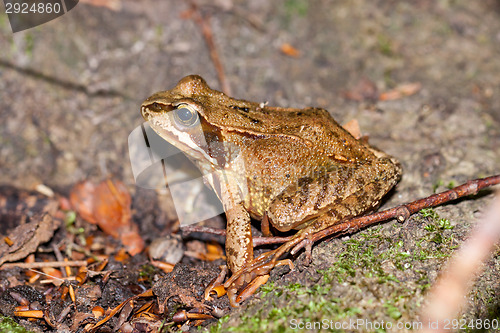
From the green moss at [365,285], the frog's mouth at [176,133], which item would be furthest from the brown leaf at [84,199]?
the green moss at [365,285]

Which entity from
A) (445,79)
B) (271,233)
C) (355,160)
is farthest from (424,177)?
(445,79)

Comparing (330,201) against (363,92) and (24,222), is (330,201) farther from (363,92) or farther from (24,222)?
(24,222)

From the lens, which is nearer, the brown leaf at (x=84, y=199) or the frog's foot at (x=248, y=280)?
the frog's foot at (x=248, y=280)

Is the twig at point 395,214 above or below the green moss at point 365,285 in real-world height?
above

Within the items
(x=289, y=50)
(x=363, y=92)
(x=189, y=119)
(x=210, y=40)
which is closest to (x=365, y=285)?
(x=189, y=119)

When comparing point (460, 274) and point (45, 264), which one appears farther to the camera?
point (45, 264)

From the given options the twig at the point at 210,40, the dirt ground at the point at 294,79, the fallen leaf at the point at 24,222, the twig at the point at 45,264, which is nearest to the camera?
the twig at the point at 45,264

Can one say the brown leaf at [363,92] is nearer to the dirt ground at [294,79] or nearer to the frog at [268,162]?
the dirt ground at [294,79]

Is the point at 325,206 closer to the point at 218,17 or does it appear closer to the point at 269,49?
the point at 269,49
